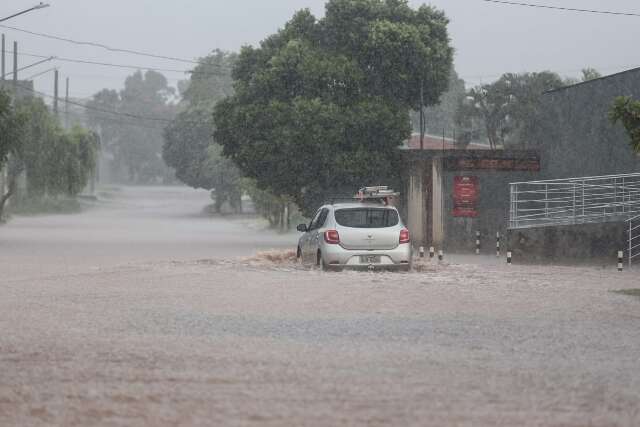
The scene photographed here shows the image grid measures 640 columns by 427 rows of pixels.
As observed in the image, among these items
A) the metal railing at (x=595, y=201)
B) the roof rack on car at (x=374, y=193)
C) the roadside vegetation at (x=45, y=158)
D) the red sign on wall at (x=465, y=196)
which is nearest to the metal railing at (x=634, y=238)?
the metal railing at (x=595, y=201)

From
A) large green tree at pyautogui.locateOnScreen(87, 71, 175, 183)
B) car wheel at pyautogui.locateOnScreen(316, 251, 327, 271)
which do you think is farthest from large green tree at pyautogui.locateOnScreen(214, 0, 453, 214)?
large green tree at pyautogui.locateOnScreen(87, 71, 175, 183)

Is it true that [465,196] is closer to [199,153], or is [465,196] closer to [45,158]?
[45,158]

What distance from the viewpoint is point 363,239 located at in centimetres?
2191

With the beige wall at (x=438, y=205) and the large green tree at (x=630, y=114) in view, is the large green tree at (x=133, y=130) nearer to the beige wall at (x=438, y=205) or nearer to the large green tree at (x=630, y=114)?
the beige wall at (x=438, y=205)

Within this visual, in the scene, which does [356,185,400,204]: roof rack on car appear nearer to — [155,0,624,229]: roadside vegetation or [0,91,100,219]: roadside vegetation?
[155,0,624,229]: roadside vegetation

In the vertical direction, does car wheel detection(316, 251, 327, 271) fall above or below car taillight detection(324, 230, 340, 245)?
below

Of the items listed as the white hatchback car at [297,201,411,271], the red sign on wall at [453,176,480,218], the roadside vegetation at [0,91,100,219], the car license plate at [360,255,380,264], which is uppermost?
the roadside vegetation at [0,91,100,219]

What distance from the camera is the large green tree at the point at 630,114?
63.5 ft

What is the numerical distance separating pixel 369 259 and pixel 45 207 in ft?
224

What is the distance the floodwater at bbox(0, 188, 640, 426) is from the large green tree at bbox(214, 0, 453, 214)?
17.0 m

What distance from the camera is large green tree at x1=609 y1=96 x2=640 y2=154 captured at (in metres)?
19.3

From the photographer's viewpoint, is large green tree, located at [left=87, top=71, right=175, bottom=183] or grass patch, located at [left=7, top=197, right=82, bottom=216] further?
large green tree, located at [left=87, top=71, right=175, bottom=183]

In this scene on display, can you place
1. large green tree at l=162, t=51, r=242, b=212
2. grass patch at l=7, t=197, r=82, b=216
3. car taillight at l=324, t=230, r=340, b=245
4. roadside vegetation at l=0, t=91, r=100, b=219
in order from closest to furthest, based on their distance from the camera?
car taillight at l=324, t=230, r=340, b=245 < roadside vegetation at l=0, t=91, r=100, b=219 < grass patch at l=7, t=197, r=82, b=216 < large green tree at l=162, t=51, r=242, b=212

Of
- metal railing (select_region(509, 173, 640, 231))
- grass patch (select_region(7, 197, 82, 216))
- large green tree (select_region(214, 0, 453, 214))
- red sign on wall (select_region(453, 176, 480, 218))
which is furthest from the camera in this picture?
grass patch (select_region(7, 197, 82, 216))
